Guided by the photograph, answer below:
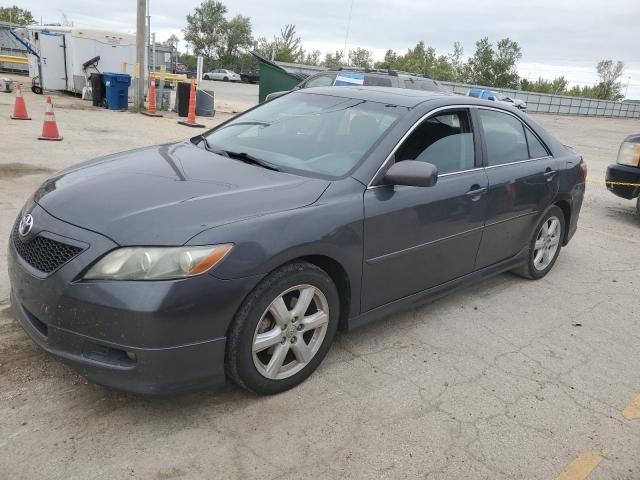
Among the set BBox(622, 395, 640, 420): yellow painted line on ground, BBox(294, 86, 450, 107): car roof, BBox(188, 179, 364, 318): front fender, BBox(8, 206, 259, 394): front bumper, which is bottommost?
BBox(622, 395, 640, 420): yellow painted line on ground

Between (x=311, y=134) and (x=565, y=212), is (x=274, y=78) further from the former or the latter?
(x=311, y=134)

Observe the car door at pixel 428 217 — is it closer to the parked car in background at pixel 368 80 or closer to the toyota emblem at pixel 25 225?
the toyota emblem at pixel 25 225

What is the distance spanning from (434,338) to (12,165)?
21.5 ft

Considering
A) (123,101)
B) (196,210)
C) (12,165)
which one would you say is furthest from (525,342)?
(123,101)

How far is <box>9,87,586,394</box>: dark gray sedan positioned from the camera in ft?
7.87

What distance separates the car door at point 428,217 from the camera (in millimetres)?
3205

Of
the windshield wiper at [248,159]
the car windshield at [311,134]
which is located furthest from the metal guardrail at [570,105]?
the windshield wiper at [248,159]

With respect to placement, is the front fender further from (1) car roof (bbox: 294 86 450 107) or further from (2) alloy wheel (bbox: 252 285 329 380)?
(1) car roof (bbox: 294 86 450 107)

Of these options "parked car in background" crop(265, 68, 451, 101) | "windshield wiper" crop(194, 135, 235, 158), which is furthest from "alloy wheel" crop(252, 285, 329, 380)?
"parked car in background" crop(265, 68, 451, 101)

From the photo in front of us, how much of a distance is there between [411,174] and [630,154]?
5.65 metres

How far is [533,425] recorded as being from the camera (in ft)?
9.40

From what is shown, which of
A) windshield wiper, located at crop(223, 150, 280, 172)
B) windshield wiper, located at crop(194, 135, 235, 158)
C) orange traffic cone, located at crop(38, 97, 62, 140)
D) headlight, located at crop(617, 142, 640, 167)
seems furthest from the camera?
orange traffic cone, located at crop(38, 97, 62, 140)

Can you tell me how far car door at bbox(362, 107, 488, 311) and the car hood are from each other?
0.47 m

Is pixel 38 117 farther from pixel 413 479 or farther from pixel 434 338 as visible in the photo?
pixel 413 479
